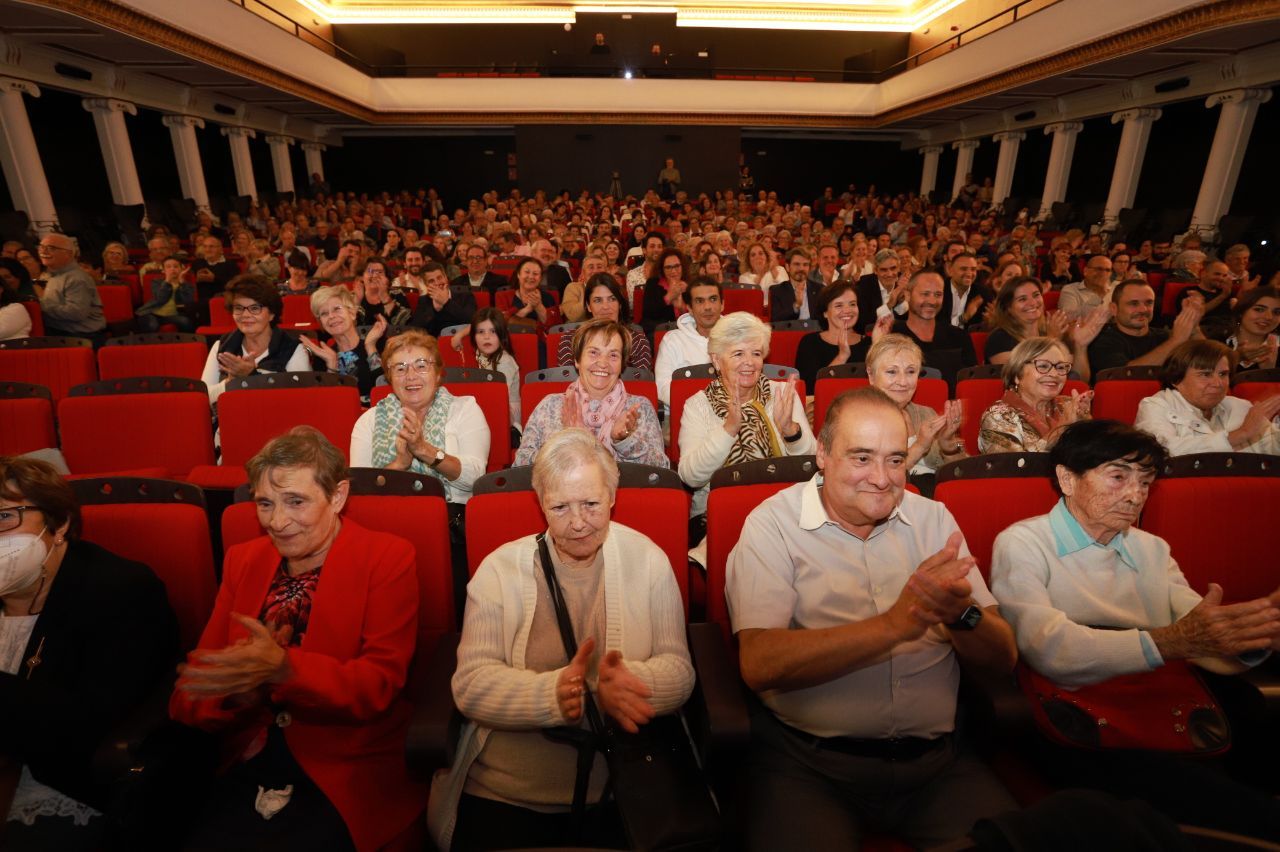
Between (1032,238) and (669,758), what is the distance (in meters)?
10.1

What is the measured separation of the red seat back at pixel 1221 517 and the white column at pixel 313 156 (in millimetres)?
19113

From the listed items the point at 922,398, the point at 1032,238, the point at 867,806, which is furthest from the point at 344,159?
the point at 867,806

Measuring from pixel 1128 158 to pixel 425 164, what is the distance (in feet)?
59.5

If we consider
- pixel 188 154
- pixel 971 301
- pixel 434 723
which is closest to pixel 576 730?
pixel 434 723

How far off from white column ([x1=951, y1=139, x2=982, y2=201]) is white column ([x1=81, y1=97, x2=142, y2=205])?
1738 cm

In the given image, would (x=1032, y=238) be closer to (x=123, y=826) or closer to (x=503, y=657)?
(x=503, y=657)

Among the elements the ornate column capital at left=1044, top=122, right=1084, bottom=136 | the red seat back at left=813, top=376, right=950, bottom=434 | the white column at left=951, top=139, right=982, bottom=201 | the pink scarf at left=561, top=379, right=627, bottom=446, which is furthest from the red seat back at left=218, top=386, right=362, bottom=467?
the white column at left=951, top=139, right=982, bottom=201

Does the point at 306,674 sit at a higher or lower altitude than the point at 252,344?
lower

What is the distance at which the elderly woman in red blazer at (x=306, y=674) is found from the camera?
1.33m

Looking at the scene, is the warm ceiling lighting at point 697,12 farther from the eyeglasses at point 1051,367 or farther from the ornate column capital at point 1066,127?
the eyeglasses at point 1051,367

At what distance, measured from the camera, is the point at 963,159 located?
17.0 m

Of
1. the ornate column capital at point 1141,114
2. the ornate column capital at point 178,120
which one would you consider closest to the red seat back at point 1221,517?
the ornate column capital at point 1141,114

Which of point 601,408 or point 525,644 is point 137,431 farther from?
point 525,644

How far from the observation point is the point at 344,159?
2000cm
